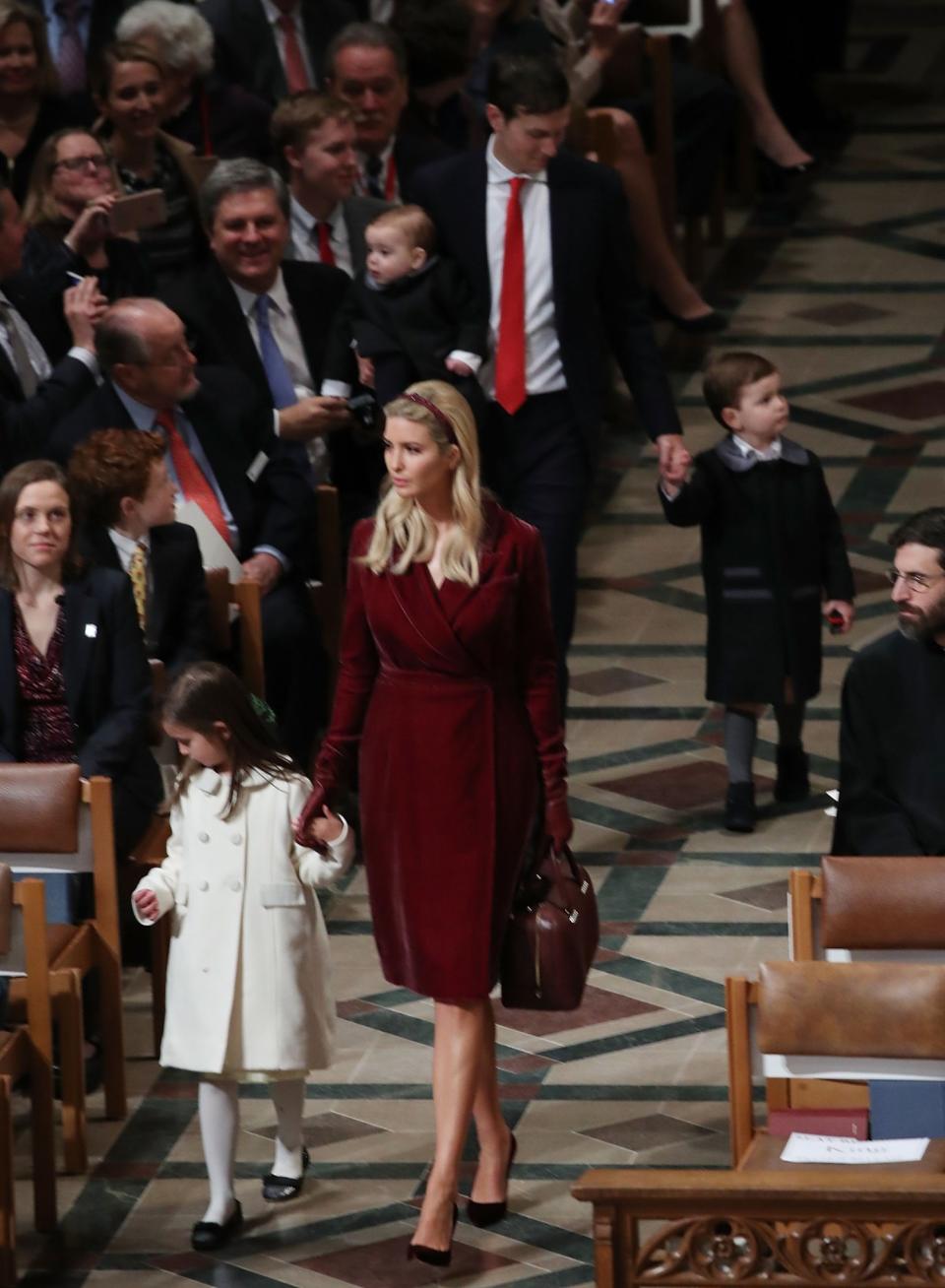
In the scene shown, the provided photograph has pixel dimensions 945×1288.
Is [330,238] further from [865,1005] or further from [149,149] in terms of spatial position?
[865,1005]

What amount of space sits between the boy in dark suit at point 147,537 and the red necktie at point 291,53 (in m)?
2.99

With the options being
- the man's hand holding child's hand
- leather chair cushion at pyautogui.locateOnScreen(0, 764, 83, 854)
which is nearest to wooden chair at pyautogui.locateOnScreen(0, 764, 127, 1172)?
leather chair cushion at pyautogui.locateOnScreen(0, 764, 83, 854)

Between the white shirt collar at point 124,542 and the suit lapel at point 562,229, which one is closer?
the white shirt collar at point 124,542

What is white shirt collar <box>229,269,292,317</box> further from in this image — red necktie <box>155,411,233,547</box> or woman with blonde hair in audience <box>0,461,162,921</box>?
woman with blonde hair in audience <box>0,461,162,921</box>

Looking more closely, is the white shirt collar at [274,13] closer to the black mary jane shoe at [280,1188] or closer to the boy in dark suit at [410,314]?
the boy in dark suit at [410,314]

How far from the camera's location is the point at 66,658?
21.8ft

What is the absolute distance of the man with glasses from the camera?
5.95m

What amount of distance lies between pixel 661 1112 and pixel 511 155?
2.57 meters

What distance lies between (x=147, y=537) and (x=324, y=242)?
6.15 ft

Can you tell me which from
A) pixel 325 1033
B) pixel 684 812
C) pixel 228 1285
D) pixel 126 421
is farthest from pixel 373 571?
pixel 684 812

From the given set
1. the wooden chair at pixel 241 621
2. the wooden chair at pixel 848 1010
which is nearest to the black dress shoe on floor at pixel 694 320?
the wooden chair at pixel 241 621

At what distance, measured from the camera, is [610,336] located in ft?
25.1

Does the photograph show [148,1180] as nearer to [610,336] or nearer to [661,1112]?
[661,1112]

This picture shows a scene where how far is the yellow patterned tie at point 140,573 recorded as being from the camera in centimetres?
702
